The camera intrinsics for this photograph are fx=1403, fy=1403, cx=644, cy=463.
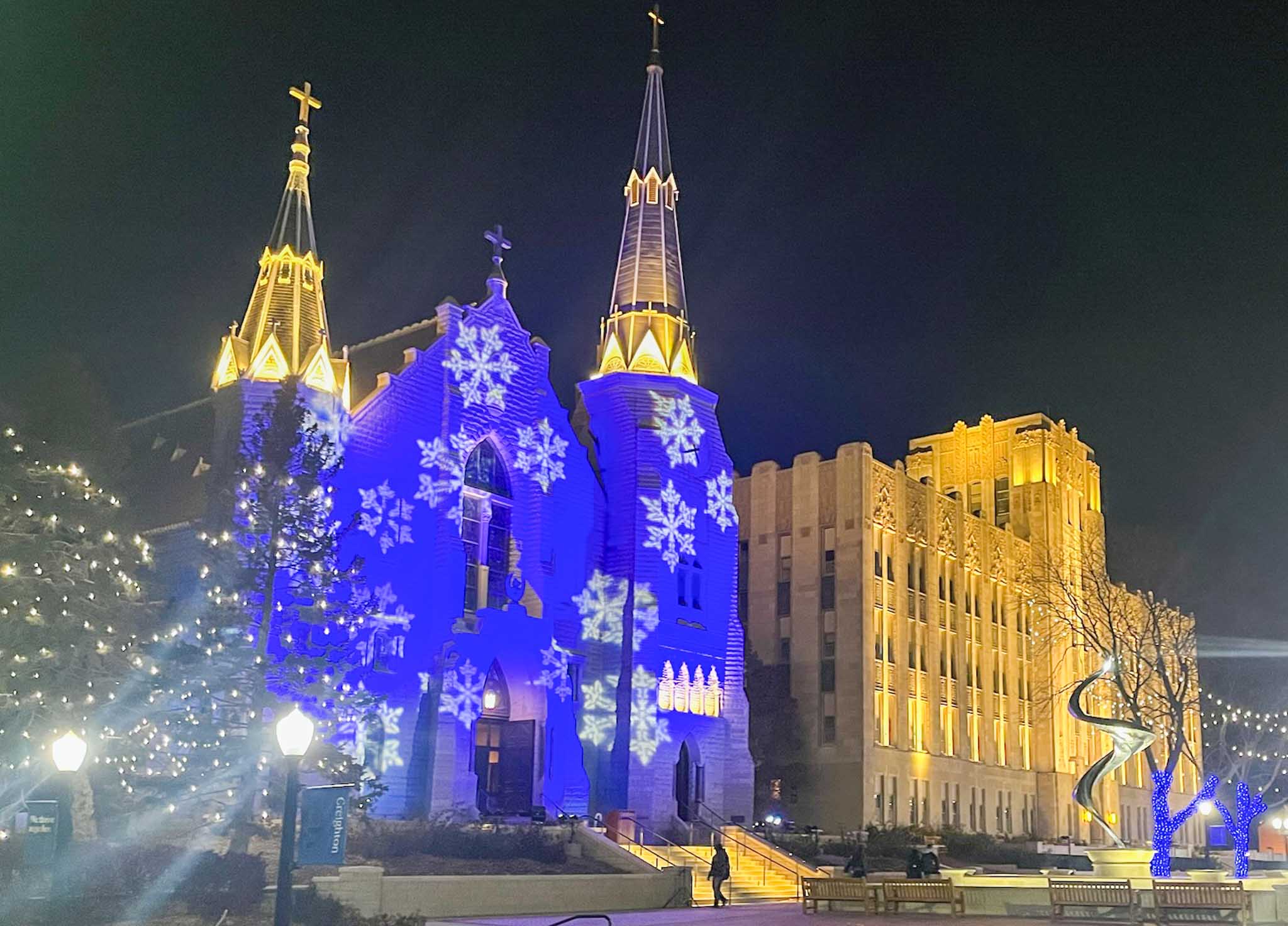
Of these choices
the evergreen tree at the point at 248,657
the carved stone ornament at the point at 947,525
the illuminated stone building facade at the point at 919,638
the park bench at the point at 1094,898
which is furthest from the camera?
the carved stone ornament at the point at 947,525

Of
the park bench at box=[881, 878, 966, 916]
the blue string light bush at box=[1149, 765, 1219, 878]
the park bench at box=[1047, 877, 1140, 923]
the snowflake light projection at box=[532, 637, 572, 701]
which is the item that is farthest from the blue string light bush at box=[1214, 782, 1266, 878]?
the snowflake light projection at box=[532, 637, 572, 701]

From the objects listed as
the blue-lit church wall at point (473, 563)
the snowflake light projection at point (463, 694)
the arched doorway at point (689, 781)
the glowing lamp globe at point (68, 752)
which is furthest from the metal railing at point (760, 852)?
the glowing lamp globe at point (68, 752)

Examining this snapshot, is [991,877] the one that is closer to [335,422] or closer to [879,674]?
[335,422]

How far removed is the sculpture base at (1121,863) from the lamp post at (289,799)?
90.0 feet

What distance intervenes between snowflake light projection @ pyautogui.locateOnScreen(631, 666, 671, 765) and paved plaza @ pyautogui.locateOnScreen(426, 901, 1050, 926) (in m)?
13.6

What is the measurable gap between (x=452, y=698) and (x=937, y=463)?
53406 millimetres

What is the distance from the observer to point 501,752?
151 feet

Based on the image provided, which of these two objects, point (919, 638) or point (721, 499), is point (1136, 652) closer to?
point (721, 499)

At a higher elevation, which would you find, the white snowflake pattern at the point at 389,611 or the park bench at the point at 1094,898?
the white snowflake pattern at the point at 389,611

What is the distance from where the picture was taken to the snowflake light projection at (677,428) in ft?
167

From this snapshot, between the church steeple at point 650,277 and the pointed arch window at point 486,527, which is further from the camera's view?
the church steeple at point 650,277

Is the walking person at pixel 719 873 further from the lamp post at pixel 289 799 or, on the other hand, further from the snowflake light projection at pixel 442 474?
the lamp post at pixel 289 799

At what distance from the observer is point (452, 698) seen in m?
42.4

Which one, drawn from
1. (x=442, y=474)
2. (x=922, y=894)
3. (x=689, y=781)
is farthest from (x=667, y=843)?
(x=922, y=894)
